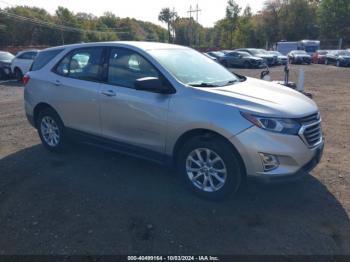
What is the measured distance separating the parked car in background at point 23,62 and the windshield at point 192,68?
13.2 metres

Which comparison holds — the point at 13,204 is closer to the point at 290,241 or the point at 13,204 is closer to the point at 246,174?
the point at 246,174

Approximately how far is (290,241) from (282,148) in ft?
3.00

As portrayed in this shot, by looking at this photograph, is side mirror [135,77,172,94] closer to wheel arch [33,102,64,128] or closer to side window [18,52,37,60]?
wheel arch [33,102,64,128]

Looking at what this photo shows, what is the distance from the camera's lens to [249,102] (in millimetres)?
3713

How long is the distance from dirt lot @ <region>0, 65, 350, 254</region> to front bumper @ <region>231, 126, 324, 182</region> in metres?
0.47

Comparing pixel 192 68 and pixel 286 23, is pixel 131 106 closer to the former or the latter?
pixel 192 68

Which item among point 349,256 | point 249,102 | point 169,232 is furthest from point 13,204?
point 349,256

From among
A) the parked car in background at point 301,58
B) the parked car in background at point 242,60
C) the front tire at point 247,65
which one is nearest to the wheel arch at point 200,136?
the parked car in background at point 242,60

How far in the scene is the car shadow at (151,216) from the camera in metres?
3.20

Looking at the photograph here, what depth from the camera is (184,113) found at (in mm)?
3896

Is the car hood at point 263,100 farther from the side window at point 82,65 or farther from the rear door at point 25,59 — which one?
the rear door at point 25,59

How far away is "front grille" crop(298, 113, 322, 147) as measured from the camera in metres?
Result: 3.70

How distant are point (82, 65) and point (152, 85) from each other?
1.60 metres

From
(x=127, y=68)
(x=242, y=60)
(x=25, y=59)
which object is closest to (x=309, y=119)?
(x=127, y=68)
